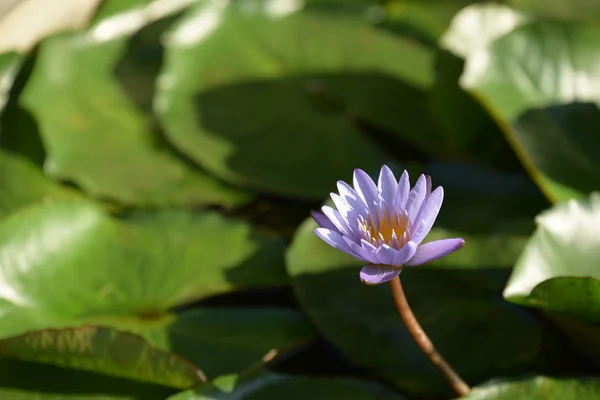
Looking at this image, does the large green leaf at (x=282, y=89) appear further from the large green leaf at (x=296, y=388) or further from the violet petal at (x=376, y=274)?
the violet petal at (x=376, y=274)

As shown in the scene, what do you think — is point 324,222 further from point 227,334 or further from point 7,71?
point 7,71

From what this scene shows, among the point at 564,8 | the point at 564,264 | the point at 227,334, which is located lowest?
the point at 227,334

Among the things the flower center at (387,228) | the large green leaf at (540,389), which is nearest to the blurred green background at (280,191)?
the large green leaf at (540,389)

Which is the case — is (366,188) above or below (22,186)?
above

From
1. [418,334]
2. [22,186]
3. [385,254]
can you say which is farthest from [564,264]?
[22,186]

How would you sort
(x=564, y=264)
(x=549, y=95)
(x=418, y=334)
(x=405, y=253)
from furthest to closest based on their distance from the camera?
(x=549, y=95), (x=564, y=264), (x=418, y=334), (x=405, y=253)

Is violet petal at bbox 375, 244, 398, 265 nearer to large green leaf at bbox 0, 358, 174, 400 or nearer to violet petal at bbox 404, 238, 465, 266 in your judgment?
violet petal at bbox 404, 238, 465, 266

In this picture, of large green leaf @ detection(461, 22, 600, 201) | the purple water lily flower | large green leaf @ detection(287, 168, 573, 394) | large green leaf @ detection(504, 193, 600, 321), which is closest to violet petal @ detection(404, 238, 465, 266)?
the purple water lily flower
